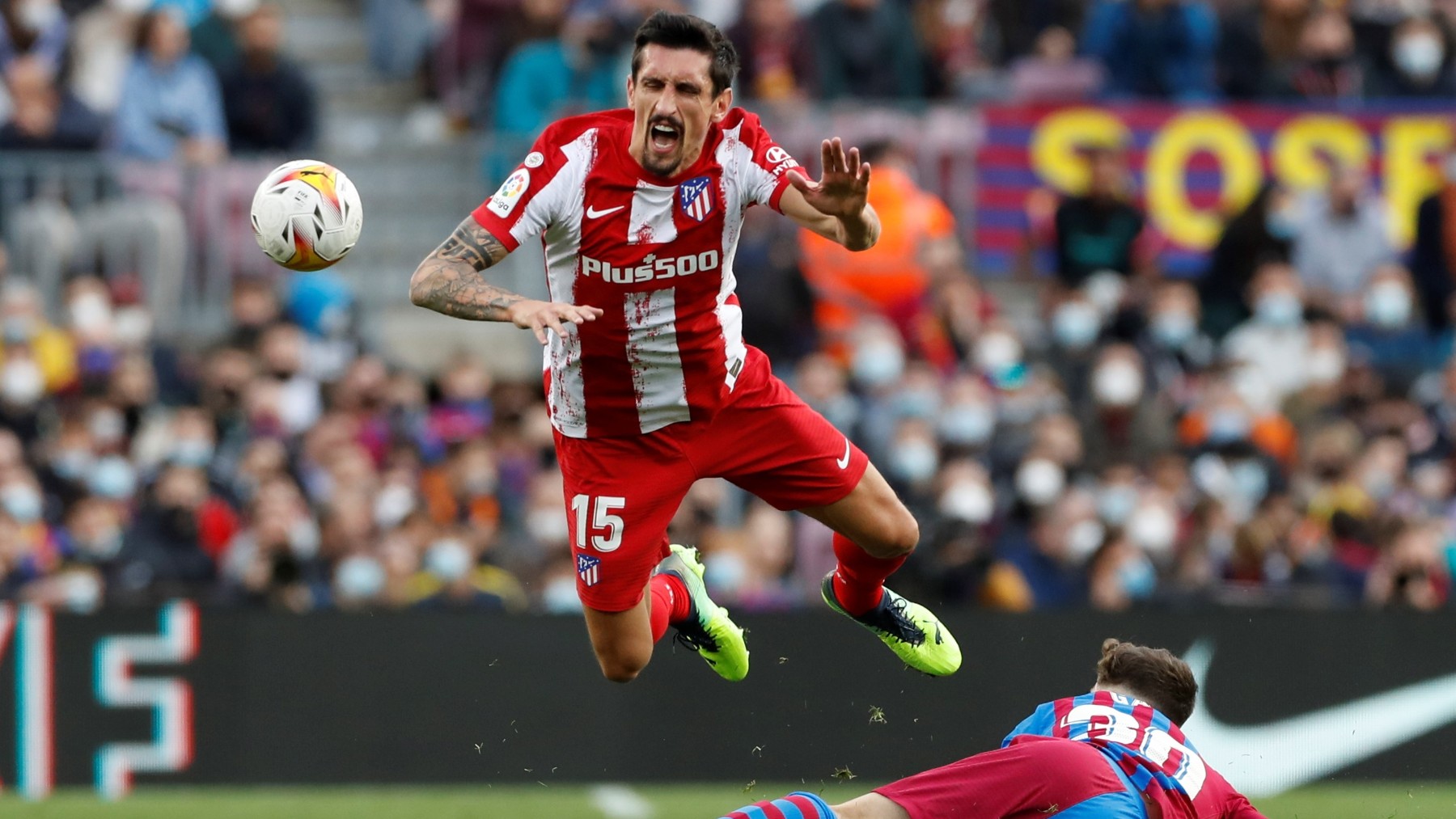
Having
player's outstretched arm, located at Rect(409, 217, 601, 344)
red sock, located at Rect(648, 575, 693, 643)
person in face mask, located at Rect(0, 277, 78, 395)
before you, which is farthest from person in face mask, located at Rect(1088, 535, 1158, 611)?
person in face mask, located at Rect(0, 277, 78, 395)

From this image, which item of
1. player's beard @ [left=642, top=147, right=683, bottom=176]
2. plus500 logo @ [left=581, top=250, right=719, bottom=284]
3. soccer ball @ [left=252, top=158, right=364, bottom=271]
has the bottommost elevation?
plus500 logo @ [left=581, top=250, right=719, bottom=284]

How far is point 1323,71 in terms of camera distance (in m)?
16.5

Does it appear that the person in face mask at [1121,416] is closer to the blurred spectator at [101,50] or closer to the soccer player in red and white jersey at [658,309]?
the soccer player in red and white jersey at [658,309]

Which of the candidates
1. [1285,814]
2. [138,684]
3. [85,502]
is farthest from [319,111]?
[1285,814]

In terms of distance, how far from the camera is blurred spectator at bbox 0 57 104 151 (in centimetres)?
1459

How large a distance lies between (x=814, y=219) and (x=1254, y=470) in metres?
6.91

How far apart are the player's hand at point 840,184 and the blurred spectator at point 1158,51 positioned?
8.96 meters

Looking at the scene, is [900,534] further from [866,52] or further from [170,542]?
[866,52]

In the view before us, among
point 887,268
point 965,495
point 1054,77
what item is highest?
point 1054,77

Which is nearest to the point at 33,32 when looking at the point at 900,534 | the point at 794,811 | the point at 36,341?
the point at 36,341

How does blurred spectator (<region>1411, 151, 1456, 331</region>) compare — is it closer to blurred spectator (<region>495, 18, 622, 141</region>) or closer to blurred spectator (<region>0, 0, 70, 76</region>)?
blurred spectator (<region>495, 18, 622, 141</region>)

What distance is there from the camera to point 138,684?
39.6 feet

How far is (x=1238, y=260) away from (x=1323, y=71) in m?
1.89

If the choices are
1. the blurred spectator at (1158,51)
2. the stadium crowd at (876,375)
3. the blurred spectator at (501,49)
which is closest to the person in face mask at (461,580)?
the stadium crowd at (876,375)
